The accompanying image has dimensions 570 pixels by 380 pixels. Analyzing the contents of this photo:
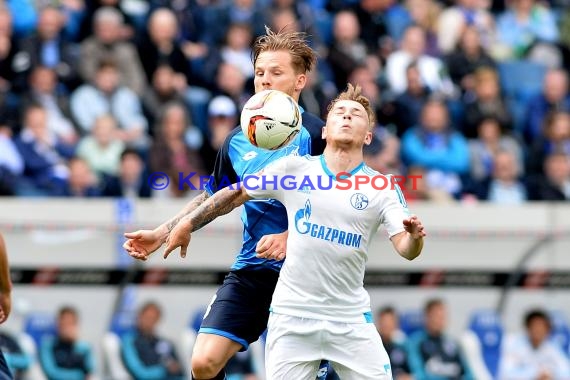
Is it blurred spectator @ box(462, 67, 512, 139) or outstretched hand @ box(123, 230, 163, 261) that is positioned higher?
blurred spectator @ box(462, 67, 512, 139)

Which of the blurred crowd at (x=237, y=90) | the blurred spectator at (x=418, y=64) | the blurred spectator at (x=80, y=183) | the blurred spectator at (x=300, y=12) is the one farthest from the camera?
the blurred spectator at (x=418, y=64)

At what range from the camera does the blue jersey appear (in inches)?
354

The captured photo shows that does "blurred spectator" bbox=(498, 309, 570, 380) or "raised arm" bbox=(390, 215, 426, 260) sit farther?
"blurred spectator" bbox=(498, 309, 570, 380)

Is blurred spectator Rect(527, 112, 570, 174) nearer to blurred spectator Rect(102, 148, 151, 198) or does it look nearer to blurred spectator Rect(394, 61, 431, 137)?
blurred spectator Rect(394, 61, 431, 137)

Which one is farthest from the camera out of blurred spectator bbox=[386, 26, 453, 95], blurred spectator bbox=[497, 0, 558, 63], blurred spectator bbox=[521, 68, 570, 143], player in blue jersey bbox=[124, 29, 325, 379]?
blurred spectator bbox=[497, 0, 558, 63]

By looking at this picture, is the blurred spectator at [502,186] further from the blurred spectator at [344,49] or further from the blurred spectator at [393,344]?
the blurred spectator at [393,344]

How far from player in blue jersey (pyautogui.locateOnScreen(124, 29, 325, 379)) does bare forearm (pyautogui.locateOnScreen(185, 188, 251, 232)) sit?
0.79 ft

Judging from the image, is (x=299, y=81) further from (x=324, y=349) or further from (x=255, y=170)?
(x=324, y=349)

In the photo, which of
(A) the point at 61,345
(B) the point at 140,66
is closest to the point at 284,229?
(A) the point at 61,345

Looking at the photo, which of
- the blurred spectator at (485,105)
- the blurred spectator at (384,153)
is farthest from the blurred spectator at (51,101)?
the blurred spectator at (485,105)

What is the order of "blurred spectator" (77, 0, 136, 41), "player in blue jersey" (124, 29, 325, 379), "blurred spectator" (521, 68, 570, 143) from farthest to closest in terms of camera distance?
"blurred spectator" (521, 68, 570, 143)
"blurred spectator" (77, 0, 136, 41)
"player in blue jersey" (124, 29, 325, 379)

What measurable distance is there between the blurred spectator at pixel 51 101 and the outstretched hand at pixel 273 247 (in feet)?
→ 23.5

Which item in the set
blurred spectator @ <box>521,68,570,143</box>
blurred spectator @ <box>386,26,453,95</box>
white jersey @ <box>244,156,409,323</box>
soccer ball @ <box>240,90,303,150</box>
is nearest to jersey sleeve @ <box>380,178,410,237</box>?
white jersey @ <box>244,156,409,323</box>

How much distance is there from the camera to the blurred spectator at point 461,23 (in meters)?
A: 19.3
